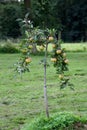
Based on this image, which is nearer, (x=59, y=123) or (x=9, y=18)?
(x=59, y=123)

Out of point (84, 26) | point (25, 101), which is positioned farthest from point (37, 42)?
point (84, 26)

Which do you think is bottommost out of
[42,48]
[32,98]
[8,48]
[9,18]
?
[9,18]

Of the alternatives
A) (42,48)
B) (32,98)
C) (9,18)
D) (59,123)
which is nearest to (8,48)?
(32,98)

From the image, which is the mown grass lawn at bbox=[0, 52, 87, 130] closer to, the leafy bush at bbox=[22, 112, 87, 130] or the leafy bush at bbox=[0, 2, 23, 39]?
the leafy bush at bbox=[22, 112, 87, 130]

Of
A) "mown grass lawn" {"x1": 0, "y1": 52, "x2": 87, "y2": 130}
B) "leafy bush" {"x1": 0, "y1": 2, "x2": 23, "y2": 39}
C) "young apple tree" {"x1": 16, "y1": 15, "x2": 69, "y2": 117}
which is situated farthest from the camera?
"leafy bush" {"x1": 0, "y1": 2, "x2": 23, "y2": 39}

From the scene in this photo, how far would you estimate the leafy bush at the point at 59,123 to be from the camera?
554 centimetres

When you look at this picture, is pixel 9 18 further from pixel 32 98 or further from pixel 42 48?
pixel 42 48

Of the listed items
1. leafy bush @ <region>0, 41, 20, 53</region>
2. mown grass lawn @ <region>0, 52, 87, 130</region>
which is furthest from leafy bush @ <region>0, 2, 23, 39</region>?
mown grass lawn @ <region>0, 52, 87, 130</region>

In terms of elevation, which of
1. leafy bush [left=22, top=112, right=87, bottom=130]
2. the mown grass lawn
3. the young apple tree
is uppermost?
the young apple tree

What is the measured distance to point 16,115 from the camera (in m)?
7.41

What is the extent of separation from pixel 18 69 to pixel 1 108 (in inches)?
102

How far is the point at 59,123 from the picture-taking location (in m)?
5.57

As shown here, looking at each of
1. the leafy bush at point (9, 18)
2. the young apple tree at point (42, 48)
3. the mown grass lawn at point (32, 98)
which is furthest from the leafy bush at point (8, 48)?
the young apple tree at point (42, 48)

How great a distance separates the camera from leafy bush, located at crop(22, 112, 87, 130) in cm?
554
